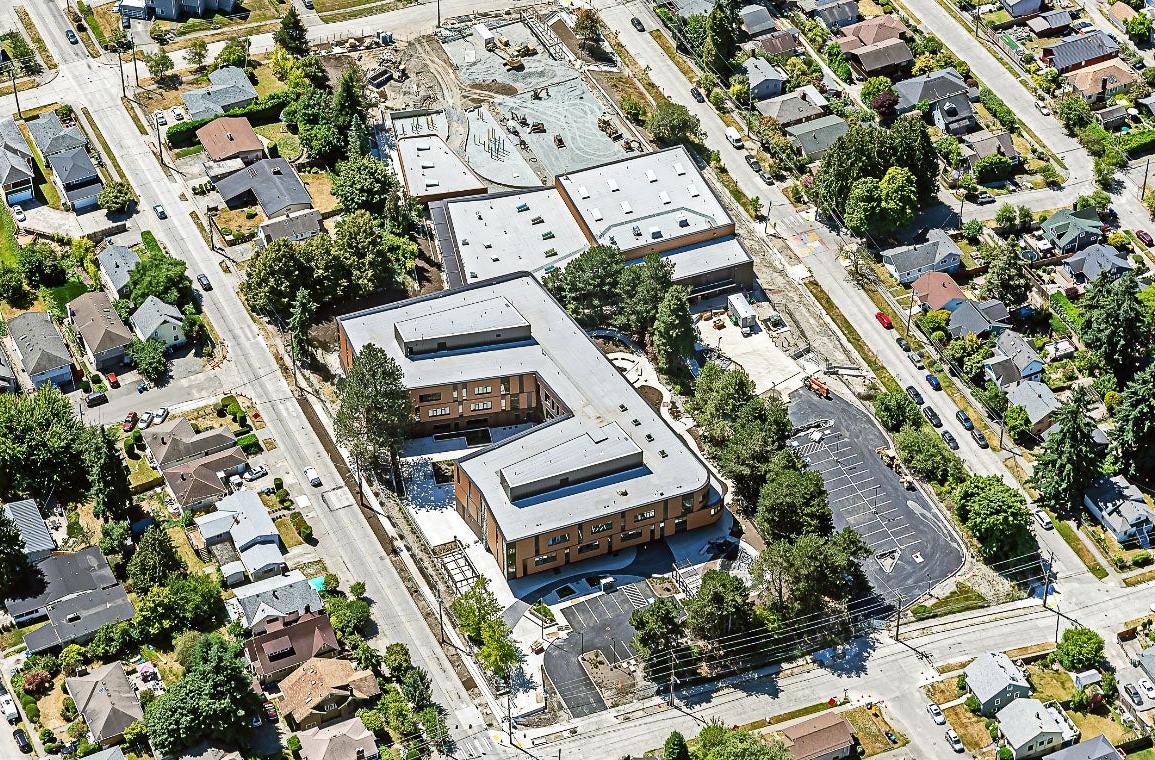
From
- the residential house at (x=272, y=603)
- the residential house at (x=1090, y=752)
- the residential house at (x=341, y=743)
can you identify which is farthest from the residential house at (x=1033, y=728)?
the residential house at (x=272, y=603)

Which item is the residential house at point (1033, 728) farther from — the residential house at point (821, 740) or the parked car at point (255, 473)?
the parked car at point (255, 473)

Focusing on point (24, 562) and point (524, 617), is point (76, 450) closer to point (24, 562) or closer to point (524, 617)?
point (24, 562)

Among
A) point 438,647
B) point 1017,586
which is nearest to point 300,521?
point 438,647

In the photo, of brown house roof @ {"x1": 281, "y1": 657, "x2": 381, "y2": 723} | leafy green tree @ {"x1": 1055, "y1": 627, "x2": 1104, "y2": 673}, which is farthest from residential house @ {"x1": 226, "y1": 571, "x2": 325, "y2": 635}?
leafy green tree @ {"x1": 1055, "y1": 627, "x2": 1104, "y2": 673}

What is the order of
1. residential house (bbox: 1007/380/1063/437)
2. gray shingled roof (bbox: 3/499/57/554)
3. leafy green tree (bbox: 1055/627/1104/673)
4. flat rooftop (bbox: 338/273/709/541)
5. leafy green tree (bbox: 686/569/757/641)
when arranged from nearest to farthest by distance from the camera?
leafy green tree (bbox: 686/569/757/641) → leafy green tree (bbox: 1055/627/1104/673) → flat rooftop (bbox: 338/273/709/541) → gray shingled roof (bbox: 3/499/57/554) → residential house (bbox: 1007/380/1063/437)

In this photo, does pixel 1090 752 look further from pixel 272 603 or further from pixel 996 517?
pixel 272 603

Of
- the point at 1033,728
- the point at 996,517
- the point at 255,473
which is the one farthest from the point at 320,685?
the point at 996,517

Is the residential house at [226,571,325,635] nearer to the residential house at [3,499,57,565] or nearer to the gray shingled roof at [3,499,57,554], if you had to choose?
the residential house at [3,499,57,565]
